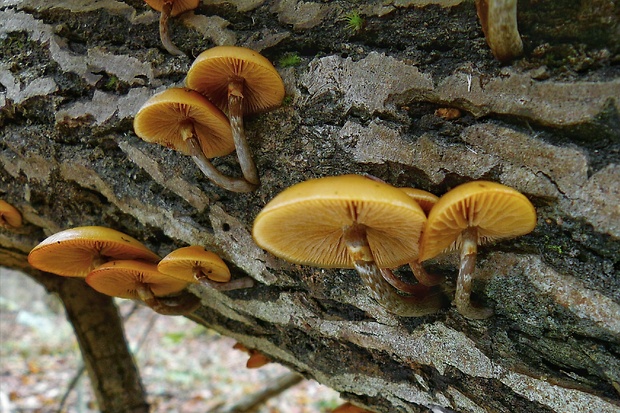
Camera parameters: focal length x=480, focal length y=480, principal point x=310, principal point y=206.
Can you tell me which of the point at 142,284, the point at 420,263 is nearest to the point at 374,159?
the point at 420,263

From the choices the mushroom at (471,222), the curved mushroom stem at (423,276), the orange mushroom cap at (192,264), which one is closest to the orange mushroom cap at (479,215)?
the mushroom at (471,222)

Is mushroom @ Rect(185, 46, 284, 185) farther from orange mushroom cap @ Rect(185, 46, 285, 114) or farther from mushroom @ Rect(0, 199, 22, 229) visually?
mushroom @ Rect(0, 199, 22, 229)

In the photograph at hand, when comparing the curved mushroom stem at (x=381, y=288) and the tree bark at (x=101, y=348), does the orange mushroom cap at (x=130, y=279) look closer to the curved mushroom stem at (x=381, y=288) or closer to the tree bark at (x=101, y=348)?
the curved mushroom stem at (x=381, y=288)

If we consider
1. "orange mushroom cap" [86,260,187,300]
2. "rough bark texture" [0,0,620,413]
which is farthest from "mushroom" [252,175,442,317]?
"orange mushroom cap" [86,260,187,300]

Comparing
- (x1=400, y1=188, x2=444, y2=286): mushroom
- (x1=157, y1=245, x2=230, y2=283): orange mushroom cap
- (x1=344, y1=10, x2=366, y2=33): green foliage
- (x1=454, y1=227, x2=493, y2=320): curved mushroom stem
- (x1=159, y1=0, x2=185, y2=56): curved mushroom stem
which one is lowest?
(x1=454, y1=227, x2=493, y2=320): curved mushroom stem

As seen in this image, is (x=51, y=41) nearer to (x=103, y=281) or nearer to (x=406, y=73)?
(x=103, y=281)

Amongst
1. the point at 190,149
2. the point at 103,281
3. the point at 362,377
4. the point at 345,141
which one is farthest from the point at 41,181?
the point at 362,377

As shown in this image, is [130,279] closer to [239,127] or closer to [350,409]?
[239,127]
